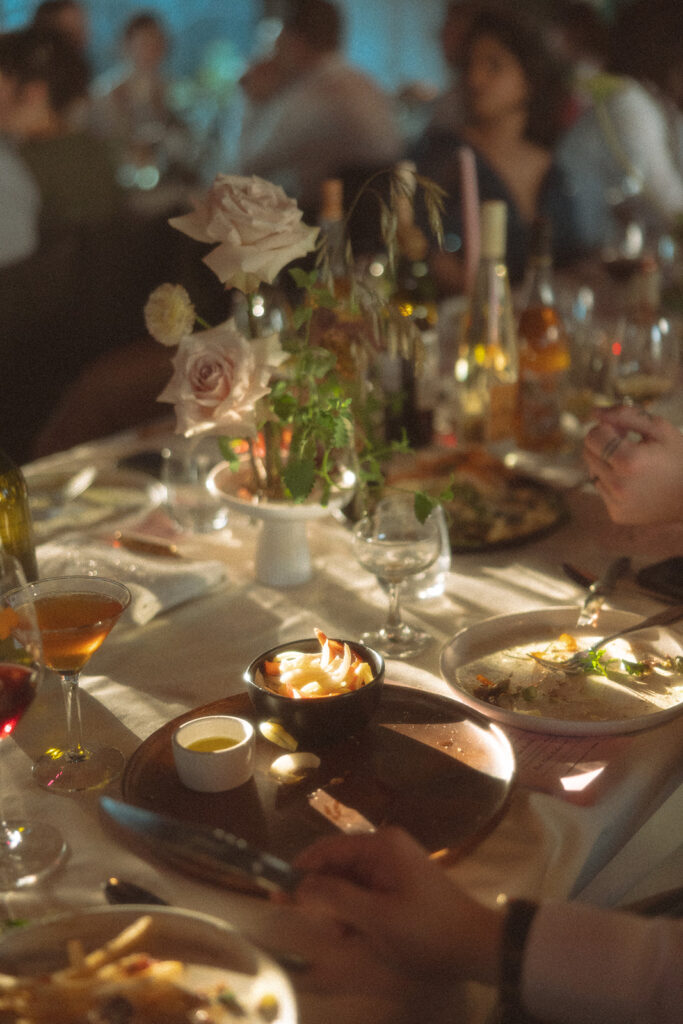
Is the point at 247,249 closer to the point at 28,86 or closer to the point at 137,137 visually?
the point at 28,86

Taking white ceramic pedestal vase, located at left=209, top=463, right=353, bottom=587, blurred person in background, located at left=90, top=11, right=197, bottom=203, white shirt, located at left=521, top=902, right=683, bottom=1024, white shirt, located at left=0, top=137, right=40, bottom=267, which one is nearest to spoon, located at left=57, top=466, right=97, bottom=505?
white ceramic pedestal vase, located at left=209, top=463, right=353, bottom=587

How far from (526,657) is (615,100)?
117 inches

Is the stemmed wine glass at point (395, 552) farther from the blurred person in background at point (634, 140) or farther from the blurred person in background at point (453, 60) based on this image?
the blurred person in background at point (453, 60)

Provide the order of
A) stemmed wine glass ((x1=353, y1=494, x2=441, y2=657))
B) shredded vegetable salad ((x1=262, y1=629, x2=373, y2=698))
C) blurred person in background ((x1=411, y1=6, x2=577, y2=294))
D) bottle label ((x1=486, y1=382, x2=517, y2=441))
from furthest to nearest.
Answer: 1. blurred person in background ((x1=411, y1=6, x2=577, y2=294))
2. bottle label ((x1=486, y1=382, x2=517, y2=441))
3. stemmed wine glass ((x1=353, y1=494, x2=441, y2=657))
4. shredded vegetable salad ((x1=262, y1=629, x2=373, y2=698))

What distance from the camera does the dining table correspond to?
2.12 feet

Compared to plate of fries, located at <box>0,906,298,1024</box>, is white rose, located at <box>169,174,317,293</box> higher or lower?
higher

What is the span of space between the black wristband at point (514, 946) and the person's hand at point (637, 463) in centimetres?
62

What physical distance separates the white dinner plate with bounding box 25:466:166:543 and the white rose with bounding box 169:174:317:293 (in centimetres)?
56

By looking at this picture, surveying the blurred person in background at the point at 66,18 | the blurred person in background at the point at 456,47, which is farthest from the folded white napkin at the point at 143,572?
the blurred person in background at the point at 66,18

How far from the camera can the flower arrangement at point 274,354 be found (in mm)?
959

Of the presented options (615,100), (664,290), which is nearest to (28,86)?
(615,100)

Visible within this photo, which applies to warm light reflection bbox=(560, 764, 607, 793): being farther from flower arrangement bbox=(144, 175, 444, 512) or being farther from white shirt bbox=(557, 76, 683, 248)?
white shirt bbox=(557, 76, 683, 248)

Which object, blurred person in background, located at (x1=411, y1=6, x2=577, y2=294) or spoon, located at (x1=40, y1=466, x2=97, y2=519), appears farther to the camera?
blurred person in background, located at (x1=411, y1=6, x2=577, y2=294)

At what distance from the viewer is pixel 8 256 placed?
11.0ft
